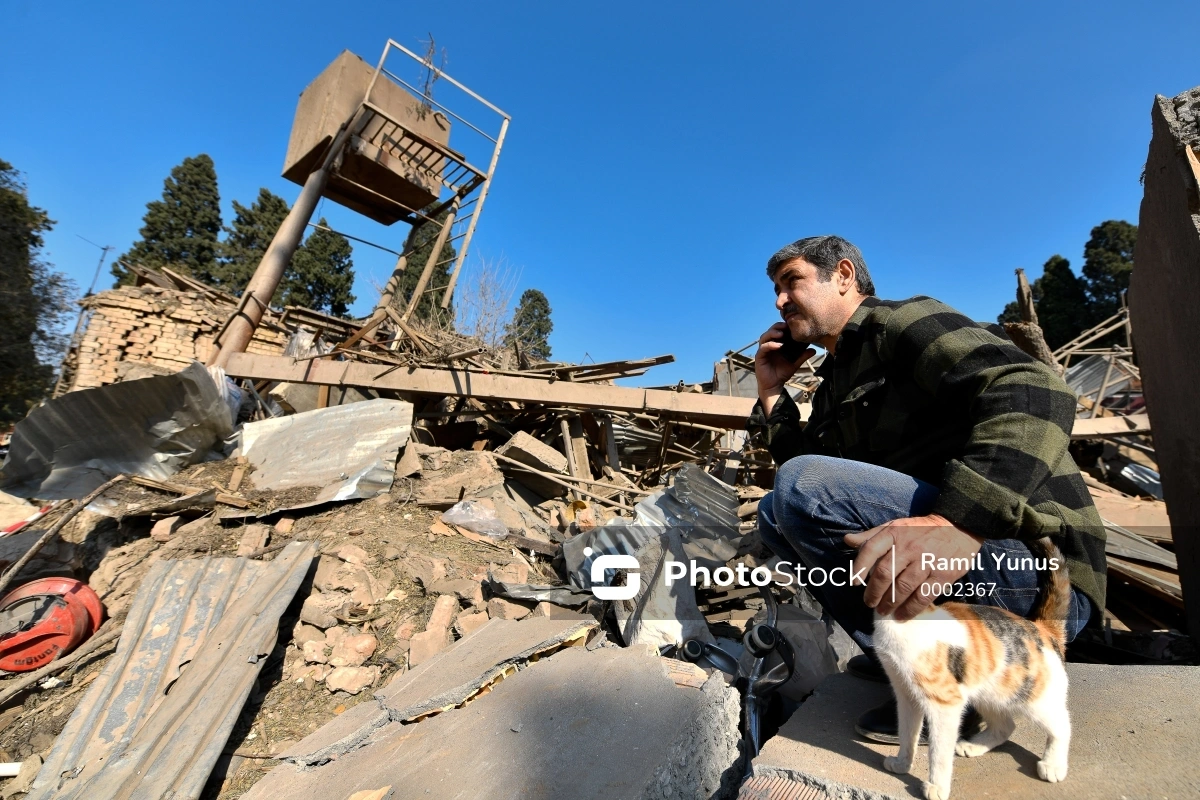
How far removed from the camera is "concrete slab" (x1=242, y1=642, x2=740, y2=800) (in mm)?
1472

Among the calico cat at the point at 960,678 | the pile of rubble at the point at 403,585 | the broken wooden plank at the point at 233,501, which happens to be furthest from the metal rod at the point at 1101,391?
the broken wooden plank at the point at 233,501

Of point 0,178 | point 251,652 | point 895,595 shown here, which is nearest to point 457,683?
point 251,652

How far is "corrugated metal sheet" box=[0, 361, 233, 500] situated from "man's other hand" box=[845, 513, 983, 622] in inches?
211

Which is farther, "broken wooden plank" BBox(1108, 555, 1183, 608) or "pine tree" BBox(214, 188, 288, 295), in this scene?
"pine tree" BBox(214, 188, 288, 295)

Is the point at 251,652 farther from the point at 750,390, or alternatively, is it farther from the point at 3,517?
→ the point at 750,390

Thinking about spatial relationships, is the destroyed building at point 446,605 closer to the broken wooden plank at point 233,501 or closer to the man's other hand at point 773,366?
the broken wooden plank at point 233,501

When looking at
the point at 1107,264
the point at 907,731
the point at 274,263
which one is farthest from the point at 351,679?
the point at 1107,264

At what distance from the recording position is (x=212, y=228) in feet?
84.1

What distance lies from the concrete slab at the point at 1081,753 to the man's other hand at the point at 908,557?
15.1 inches

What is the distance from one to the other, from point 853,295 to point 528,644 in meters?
1.87

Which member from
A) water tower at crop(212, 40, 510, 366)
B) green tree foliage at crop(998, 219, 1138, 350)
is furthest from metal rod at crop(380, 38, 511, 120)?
green tree foliage at crop(998, 219, 1138, 350)

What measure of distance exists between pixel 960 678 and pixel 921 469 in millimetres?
575

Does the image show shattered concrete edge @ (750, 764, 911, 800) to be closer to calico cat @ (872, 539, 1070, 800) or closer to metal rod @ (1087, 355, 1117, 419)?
calico cat @ (872, 539, 1070, 800)

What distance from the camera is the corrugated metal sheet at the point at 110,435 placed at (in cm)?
443
